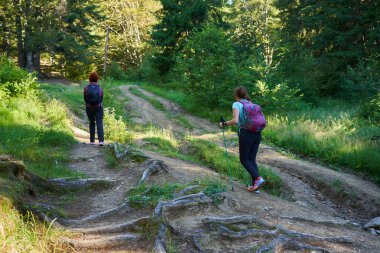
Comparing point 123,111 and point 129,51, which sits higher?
point 129,51

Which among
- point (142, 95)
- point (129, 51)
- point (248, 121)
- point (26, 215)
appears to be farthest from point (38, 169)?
point (129, 51)

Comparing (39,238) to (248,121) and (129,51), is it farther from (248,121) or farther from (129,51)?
(129,51)

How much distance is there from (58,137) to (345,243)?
7.30 m

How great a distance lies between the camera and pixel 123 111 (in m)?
18.4

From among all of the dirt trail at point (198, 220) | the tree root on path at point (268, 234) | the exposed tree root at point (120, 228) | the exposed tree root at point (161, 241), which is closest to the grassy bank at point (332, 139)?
the dirt trail at point (198, 220)

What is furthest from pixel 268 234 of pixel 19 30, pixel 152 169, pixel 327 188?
pixel 19 30

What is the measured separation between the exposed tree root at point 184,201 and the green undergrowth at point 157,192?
0.12 metres

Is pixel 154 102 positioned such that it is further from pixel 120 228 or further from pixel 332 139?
pixel 120 228

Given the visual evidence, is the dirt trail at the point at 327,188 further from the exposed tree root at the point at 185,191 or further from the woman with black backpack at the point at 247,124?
the exposed tree root at the point at 185,191

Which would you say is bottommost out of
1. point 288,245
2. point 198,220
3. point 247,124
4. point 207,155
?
point 207,155

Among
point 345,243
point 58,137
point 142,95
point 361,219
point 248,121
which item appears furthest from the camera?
point 142,95

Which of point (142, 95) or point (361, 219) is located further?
point (142, 95)

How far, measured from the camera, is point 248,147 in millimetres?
6371

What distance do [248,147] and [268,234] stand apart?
2099 mm
